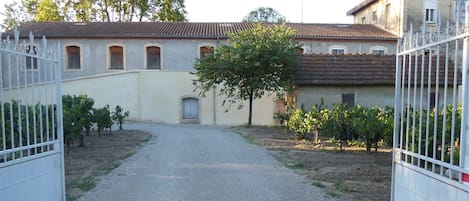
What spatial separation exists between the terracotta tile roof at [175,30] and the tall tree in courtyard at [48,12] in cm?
623

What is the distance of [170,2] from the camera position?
4016cm

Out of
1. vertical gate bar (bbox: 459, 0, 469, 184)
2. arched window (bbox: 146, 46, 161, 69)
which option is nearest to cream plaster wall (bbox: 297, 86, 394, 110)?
arched window (bbox: 146, 46, 161, 69)

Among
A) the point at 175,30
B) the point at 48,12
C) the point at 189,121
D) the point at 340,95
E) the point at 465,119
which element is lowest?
the point at 189,121

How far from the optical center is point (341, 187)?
6.87m

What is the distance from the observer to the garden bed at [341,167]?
262 inches

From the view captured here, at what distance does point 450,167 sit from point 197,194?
380 cm

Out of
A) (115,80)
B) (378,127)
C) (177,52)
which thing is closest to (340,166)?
(378,127)

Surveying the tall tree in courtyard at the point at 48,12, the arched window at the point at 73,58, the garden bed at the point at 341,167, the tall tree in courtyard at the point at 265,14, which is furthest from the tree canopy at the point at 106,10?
the garden bed at the point at 341,167

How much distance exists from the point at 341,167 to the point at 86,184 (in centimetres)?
531

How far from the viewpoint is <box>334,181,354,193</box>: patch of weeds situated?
6660mm

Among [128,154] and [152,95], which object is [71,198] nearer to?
[128,154]

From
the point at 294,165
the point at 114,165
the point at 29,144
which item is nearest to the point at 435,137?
the point at 29,144

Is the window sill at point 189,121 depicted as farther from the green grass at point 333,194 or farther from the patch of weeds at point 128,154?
the green grass at point 333,194

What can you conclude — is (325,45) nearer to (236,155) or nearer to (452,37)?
(236,155)
